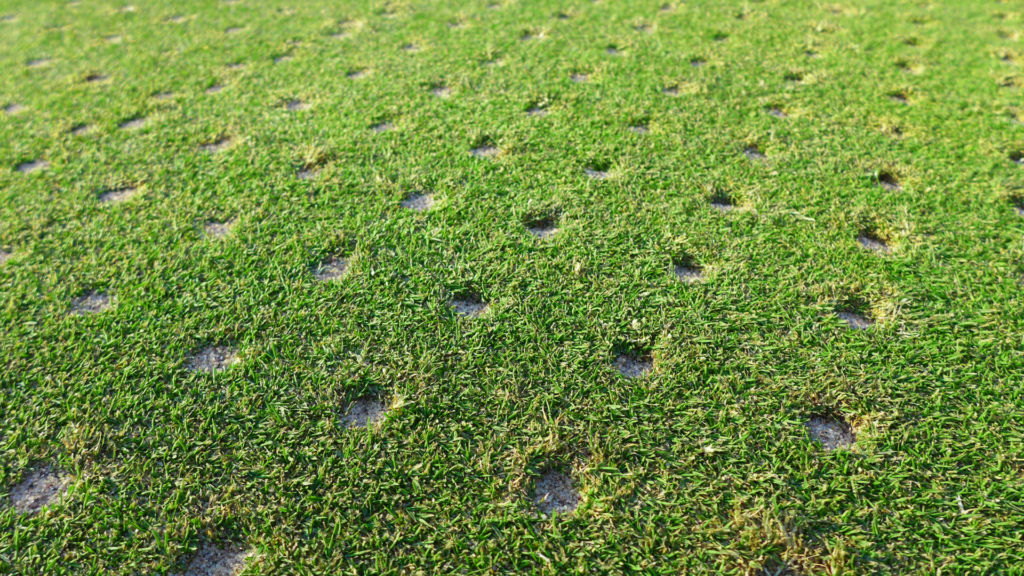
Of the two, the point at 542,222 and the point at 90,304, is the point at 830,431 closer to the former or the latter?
the point at 542,222

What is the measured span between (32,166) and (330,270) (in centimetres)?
190

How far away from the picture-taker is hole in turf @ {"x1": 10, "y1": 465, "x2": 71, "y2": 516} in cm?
149

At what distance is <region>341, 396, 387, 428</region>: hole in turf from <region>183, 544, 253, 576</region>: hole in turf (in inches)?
16.1

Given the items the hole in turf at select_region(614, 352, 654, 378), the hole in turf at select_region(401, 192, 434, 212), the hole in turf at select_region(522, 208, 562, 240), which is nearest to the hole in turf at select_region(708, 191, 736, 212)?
the hole in turf at select_region(522, 208, 562, 240)

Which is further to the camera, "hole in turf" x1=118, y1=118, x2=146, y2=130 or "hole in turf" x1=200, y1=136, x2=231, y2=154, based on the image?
"hole in turf" x1=118, y1=118, x2=146, y2=130

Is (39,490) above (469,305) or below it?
below

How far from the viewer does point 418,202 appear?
253cm

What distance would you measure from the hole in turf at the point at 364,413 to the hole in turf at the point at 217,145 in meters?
1.85

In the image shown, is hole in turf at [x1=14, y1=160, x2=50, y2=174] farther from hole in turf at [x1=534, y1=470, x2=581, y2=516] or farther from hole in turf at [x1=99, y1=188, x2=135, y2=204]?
hole in turf at [x1=534, y1=470, x2=581, y2=516]

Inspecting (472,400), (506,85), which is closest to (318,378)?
(472,400)

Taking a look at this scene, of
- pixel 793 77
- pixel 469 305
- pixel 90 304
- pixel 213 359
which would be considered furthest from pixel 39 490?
pixel 793 77

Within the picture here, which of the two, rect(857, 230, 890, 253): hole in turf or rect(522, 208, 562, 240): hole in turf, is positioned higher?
rect(522, 208, 562, 240): hole in turf

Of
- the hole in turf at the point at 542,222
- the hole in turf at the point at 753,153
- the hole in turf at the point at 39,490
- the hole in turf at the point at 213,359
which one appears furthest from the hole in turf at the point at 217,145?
the hole in turf at the point at 753,153

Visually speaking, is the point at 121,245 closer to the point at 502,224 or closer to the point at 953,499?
the point at 502,224
